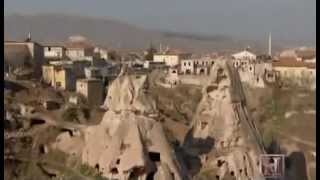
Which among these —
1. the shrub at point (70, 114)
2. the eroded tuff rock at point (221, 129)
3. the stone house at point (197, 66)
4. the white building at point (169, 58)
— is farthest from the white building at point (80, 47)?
the eroded tuff rock at point (221, 129)

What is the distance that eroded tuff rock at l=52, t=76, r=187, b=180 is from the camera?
3.69 meters

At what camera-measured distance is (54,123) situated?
4.40 m

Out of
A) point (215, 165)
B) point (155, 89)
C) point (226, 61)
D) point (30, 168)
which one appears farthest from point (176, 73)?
point (30, 168)

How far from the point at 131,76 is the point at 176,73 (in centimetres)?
97

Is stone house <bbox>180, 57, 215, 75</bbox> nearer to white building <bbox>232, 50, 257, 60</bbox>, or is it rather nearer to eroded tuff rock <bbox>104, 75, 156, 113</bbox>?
white building <bbox>232, 50, 257, 60</bbox>

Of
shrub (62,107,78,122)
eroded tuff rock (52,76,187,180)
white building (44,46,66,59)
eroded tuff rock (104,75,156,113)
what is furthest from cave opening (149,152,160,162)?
white building (44,46,66,59)

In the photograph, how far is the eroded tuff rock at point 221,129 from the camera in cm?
386

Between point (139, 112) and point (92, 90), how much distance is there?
0.38 m

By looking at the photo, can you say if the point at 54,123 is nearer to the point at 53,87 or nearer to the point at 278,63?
the point at 53,87

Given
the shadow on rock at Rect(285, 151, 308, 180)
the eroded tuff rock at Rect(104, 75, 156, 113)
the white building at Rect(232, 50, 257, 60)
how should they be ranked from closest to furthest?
the white building at Rect(232, 50, 257, 60), the shadow on rock at Rect(285, 151, 308, 180), the eroded tuff rock at Rect(104, 75, 156, 113)

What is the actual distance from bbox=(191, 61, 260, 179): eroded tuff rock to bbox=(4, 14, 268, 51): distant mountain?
0.71 metres

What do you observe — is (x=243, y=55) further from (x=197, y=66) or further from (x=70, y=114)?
(x=70, y=114)

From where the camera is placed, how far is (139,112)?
4.06m

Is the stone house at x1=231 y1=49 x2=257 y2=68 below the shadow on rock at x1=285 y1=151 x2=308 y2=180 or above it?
above
